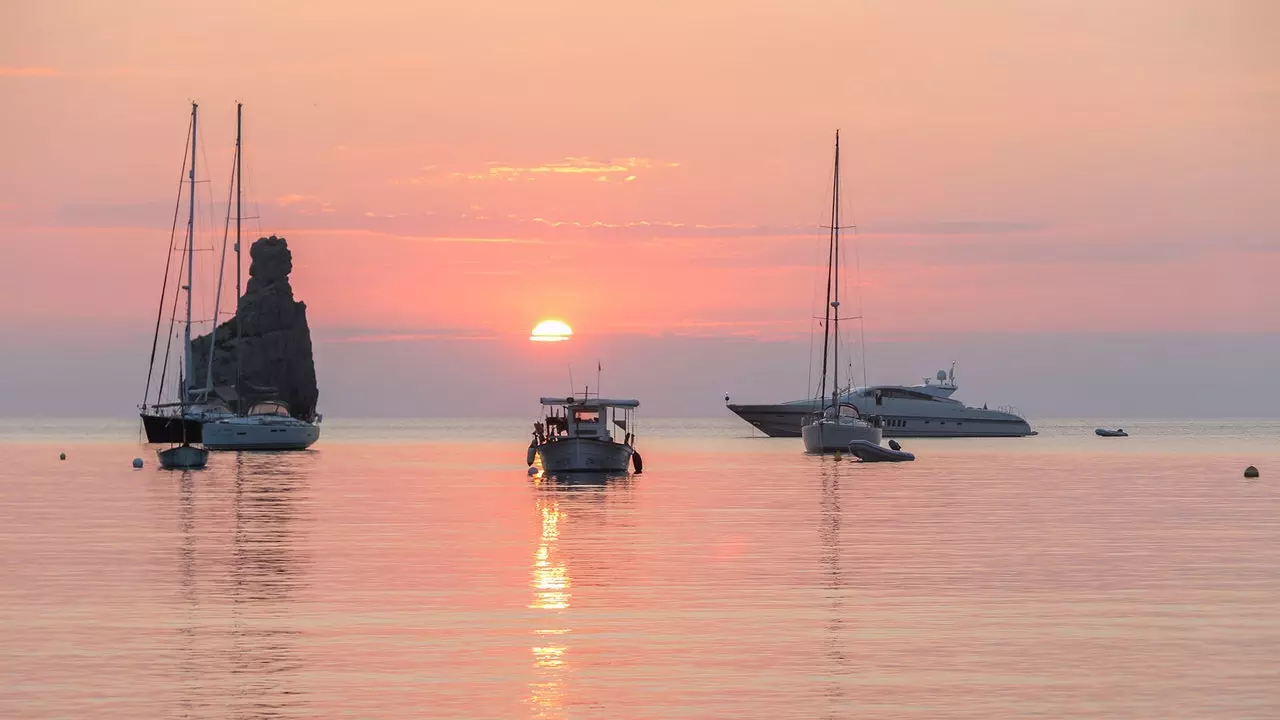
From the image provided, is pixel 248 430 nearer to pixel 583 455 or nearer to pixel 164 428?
pixel 164 428

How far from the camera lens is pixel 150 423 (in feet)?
507

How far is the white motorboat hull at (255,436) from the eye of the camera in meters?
145

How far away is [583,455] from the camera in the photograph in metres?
97.5

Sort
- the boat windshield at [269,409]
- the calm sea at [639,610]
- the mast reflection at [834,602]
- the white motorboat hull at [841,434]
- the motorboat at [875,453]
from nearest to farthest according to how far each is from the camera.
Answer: the calm sea at [639,610]
the mast reflection at [834,602]
the motorboat at [875,453]
the white motorboat hull at [841,434]
the boat windshield at [269,409]

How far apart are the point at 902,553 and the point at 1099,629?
16524 millimetres

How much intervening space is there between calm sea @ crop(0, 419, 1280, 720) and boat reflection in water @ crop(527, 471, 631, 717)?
12 centimetres

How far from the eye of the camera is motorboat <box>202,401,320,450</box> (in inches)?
5699

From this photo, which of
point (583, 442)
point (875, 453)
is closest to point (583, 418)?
point (583, 442)

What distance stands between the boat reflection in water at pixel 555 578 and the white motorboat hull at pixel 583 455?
315 cm

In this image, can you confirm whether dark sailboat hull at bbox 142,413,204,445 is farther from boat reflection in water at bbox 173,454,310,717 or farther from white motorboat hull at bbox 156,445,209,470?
boat reflection in water at bbox 173,454,310,717

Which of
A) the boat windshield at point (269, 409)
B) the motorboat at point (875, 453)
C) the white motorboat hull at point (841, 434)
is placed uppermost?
the boat windshield at point (269, 409)

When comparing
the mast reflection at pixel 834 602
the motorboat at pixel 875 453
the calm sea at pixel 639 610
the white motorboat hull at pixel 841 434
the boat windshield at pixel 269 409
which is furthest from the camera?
the boat windshield at pixel 269 409

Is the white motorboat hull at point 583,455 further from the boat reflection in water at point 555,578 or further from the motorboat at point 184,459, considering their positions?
the motorboat at point 184,459

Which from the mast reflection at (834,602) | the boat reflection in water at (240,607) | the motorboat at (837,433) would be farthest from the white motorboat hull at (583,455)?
the motorboat at (837,433)
